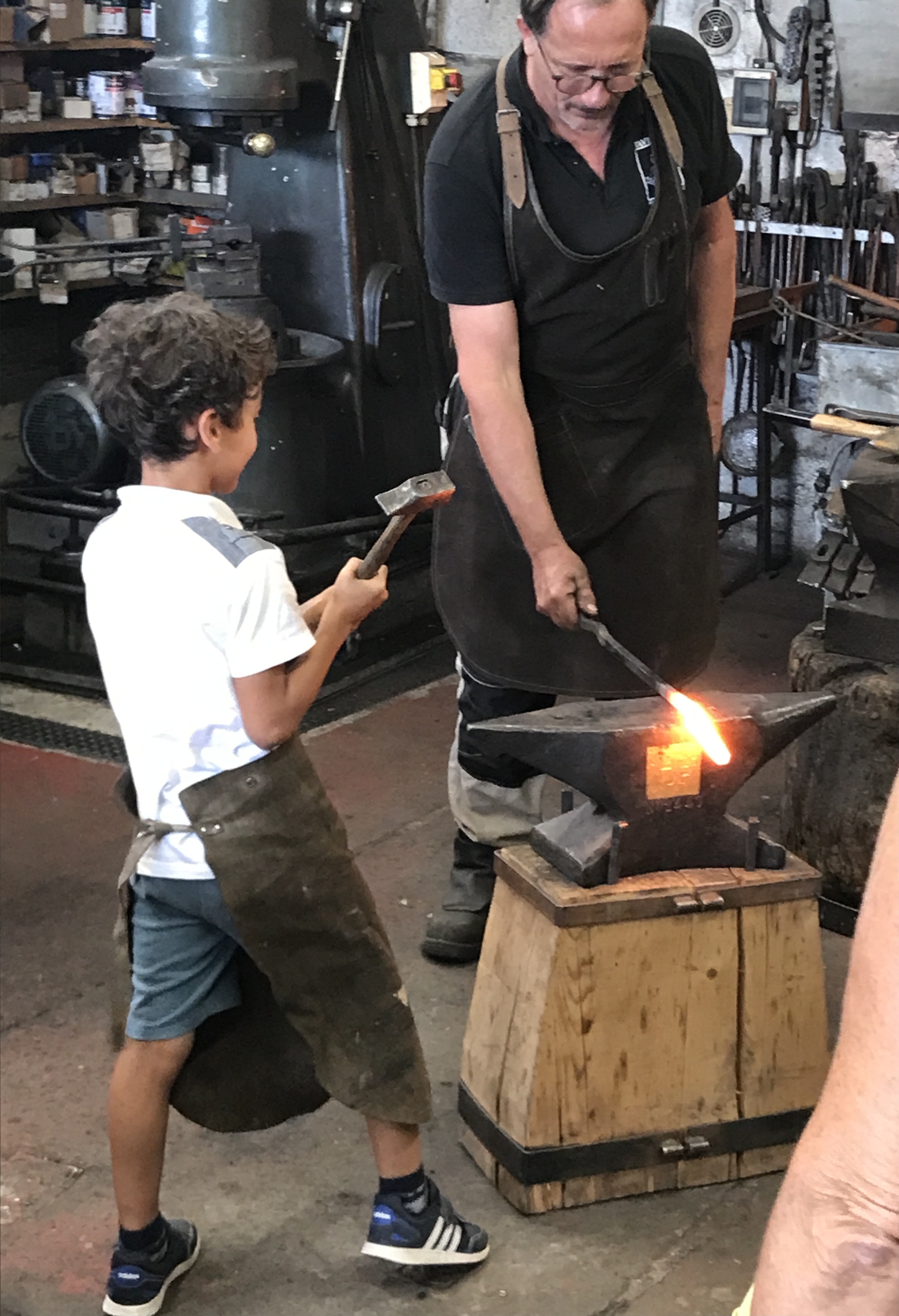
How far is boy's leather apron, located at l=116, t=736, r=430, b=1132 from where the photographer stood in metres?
1.86

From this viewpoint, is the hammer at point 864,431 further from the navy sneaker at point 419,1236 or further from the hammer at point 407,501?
the navy sneaker at point 419,1236

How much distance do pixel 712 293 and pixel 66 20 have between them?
9.90 ft

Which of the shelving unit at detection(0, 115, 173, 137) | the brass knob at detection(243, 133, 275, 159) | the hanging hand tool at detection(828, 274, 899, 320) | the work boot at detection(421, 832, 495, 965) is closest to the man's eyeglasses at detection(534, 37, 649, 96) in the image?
the work boot at detection(421, 832, 495, 965)

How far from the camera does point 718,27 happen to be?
Answer: 4977 mm

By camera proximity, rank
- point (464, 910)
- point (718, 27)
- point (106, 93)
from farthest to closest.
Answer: point (106, 93)
point (718, 27)
point (464, 910)

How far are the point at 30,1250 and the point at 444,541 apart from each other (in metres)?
1.30

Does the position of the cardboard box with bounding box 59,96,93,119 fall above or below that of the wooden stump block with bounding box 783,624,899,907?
above

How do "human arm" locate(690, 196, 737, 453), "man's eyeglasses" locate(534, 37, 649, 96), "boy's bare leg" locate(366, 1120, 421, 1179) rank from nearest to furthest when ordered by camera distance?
"boy's bare leg" locate(366, 1120, 421, 1179), "man's eyeglasses" locate(534, 37, 649, 96), "human arm" locate(690, 196, 737, 453)

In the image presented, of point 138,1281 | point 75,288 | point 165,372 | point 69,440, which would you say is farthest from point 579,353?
point 75,288

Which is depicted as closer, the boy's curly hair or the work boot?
the boy's curly hair

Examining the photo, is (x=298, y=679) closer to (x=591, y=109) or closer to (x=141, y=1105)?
(x=141, y=1105)

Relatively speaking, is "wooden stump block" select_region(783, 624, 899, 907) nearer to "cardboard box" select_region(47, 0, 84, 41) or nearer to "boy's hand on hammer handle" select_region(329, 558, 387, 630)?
"boy's hand on hammer handle" select_region(329, 558, 387, 630)

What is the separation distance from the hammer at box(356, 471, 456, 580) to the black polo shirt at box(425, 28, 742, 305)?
648mm

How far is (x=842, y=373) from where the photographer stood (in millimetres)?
3980
